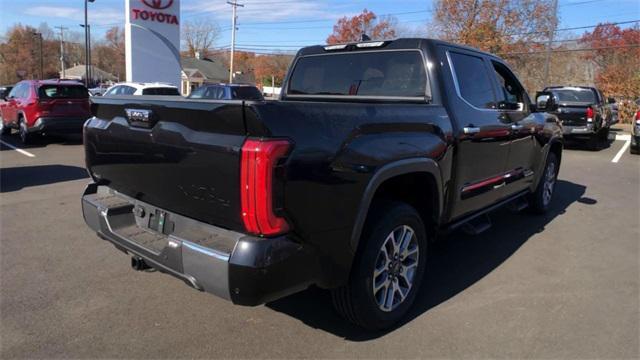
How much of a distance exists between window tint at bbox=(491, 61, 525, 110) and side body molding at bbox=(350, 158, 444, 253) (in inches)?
63.0

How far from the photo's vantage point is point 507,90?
516 centimetres

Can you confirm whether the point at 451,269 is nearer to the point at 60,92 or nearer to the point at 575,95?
the point at 60,92

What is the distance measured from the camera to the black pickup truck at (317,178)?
2404mm

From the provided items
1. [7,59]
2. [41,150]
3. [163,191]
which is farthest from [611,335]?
[7,59]

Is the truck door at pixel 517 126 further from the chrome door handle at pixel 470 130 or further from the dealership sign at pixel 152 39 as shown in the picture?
the dealership sign at pixel 152 39

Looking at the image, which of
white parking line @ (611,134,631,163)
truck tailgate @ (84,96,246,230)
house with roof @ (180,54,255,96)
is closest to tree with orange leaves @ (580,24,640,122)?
white parking line @ (611,134,631,163)

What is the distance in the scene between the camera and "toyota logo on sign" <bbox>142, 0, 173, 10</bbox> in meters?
18.9

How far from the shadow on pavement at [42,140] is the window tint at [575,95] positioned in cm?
1374

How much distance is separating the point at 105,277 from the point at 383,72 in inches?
114

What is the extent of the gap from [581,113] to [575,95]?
1310 mm

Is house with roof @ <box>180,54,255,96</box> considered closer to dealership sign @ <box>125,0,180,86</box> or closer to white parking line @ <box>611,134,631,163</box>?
dealership sign @ <box>125,0,180,86</box>

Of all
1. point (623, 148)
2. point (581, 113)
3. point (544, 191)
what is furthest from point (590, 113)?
point (544, 191)

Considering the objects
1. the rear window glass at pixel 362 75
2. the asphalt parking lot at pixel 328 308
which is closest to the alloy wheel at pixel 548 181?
the asphalt parking lot at pixel 328 308

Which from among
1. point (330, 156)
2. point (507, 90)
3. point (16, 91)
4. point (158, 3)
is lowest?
point (16, 91)
